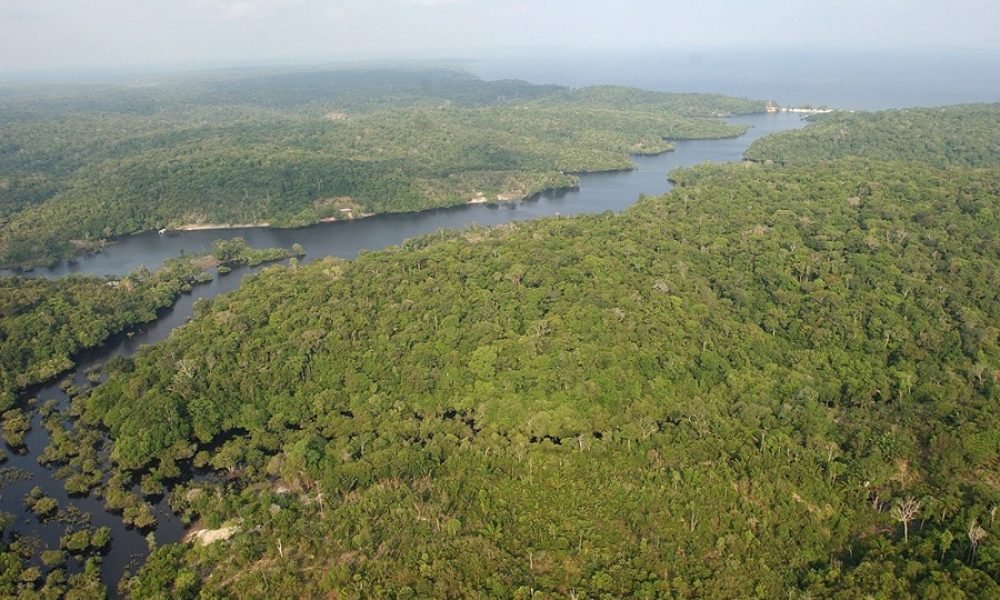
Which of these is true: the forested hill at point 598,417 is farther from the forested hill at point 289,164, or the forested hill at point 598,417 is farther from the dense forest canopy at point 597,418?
the forested hill at point 289,164

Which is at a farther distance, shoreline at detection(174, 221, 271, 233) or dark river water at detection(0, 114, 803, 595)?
shoreline at detection(174, 221, 271, 233)

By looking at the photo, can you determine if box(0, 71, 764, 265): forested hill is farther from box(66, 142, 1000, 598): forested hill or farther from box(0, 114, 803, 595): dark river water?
box(66, 142, 1000, 598): forested hill

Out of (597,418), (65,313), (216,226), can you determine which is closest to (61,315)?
(65,313)

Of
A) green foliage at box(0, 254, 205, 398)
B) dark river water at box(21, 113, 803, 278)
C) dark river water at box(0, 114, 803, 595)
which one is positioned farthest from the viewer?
dark river water at box(21, 113, 803, 278)

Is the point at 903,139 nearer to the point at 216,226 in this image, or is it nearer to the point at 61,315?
the point at 216,226

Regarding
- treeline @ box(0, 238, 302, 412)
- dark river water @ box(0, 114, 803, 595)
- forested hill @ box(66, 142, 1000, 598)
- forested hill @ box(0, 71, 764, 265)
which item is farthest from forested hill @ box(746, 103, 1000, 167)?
treeline @ box(0, 238, 302, 412)

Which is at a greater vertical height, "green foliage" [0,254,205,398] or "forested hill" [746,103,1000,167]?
"forested hill" [746,103,1000,167]
